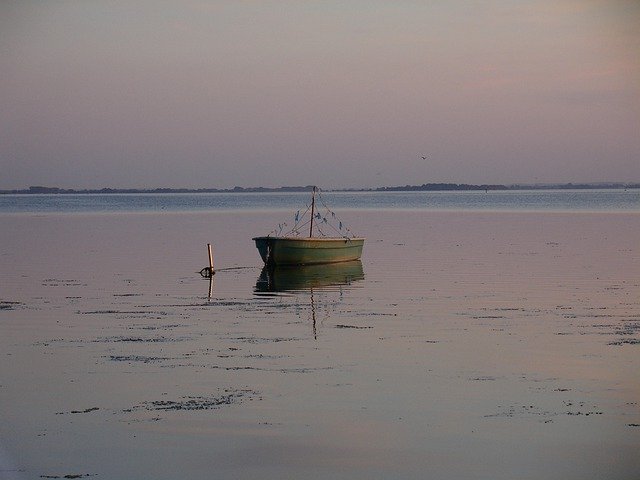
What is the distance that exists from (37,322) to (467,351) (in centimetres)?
1012

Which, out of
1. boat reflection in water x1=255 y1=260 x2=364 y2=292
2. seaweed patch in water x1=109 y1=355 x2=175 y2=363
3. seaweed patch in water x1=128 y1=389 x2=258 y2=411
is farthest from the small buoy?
seaweed patch in water x1=128 y1=389 x2=258 y2=411

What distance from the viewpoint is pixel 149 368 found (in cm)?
1877

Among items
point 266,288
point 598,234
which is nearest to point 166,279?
point 266,288

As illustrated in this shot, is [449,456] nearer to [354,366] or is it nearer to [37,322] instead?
[354,366]

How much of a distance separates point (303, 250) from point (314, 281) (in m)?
4.39

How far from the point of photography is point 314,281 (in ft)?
122

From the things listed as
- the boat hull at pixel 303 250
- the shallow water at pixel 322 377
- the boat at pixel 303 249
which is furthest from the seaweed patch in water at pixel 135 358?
the boat hull at pixel 303 250

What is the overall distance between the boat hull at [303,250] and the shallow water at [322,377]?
4.28m

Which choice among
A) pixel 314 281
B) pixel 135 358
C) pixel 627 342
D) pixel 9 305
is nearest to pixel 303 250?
pixel 314 281

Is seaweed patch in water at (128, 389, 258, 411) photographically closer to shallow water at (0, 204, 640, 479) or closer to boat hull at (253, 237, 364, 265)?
shallow water at (0, 204, 640, 479)

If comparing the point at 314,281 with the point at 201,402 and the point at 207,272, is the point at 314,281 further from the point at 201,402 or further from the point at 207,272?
the point at 201,402

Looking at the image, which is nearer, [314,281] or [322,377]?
[322,377]


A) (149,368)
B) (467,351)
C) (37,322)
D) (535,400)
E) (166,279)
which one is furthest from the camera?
(166,279)

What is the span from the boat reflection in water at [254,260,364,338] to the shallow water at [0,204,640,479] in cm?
25
